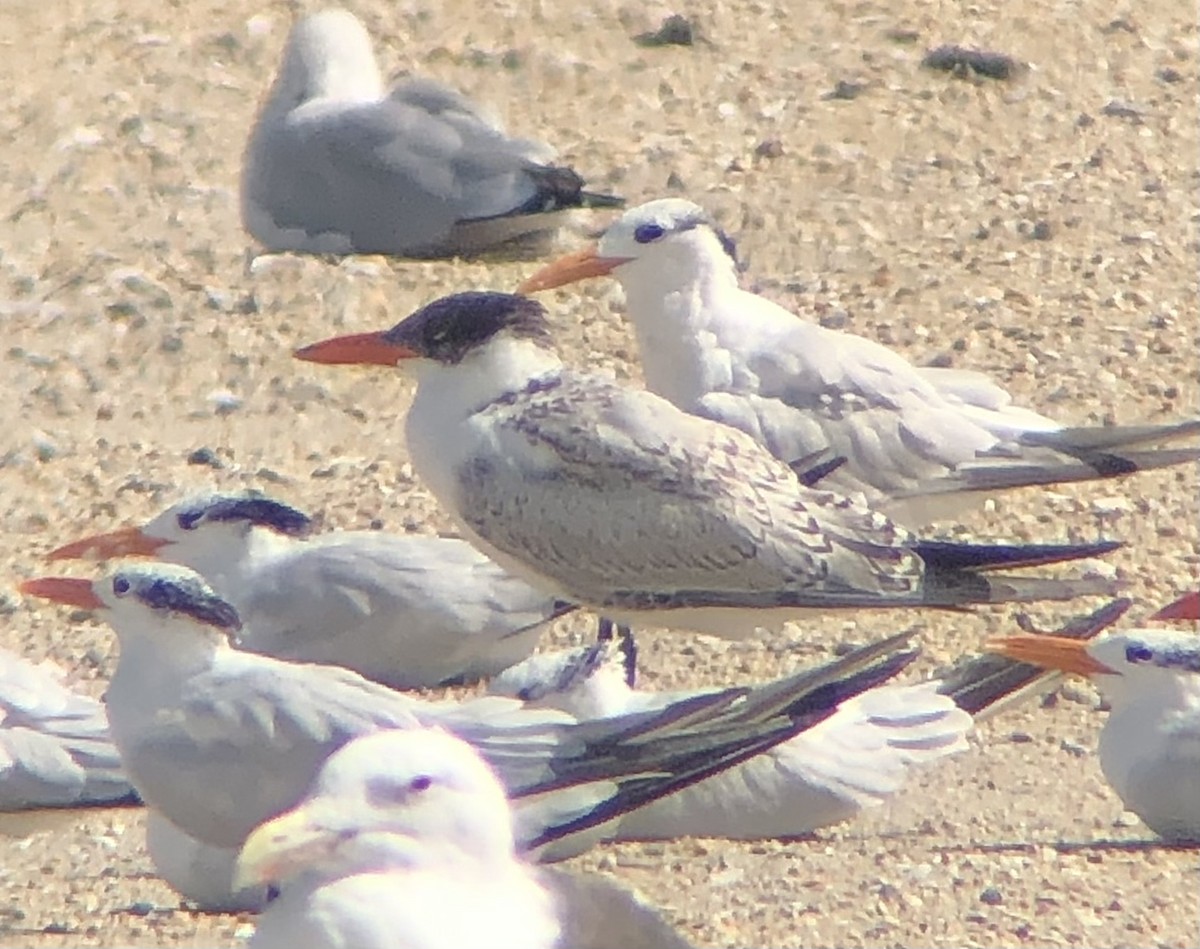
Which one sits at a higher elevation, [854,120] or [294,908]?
[294,908]

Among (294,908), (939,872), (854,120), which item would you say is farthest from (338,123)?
(294,908)

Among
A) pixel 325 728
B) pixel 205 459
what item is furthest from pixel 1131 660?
pixel 205 459

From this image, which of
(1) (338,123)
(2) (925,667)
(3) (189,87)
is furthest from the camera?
(3) (189,87)

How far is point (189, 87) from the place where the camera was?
1164 cm

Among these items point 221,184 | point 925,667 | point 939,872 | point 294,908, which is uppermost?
point 294,908

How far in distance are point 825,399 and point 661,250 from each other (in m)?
0.59

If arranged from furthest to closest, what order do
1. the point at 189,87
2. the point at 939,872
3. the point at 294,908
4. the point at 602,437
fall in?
the point at 189,87 < the point at 602,437 < the point at 939,872 < the point at 294,908

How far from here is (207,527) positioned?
686 centimetres

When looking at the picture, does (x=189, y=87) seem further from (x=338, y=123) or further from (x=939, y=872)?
(x=939, y=872)

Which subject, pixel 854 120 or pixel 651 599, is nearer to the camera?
pixel 651 599

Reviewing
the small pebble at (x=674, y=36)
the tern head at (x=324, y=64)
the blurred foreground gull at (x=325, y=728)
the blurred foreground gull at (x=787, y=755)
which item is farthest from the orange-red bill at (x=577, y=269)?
the small pebble at (x=674, y=36)

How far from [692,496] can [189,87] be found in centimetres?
572

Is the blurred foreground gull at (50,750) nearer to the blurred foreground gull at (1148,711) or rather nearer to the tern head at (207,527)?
the tern head at (207,527)

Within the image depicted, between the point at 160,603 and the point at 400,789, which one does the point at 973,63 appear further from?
the point at 400,789
